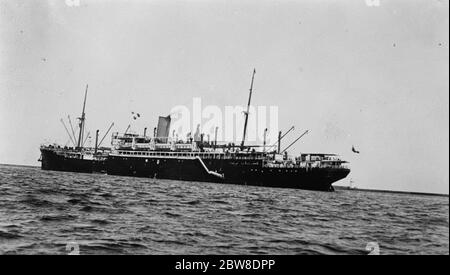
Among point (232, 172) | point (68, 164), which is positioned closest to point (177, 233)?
point (232, 172)

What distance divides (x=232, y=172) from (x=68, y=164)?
32541 mm

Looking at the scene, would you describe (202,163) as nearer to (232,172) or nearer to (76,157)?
(232,172)

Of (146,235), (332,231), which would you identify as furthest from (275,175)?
(146,235)

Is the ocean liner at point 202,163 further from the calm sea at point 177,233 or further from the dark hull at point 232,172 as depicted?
the calm sea at point 177,233

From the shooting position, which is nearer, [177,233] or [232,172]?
[177,233]

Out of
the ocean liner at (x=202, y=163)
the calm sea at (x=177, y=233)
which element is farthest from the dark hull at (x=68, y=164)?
the calm sea at (x=177, y=233)

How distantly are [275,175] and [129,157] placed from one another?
81.7 ft

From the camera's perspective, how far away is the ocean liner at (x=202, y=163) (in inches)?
1930

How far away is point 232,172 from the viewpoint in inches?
2053

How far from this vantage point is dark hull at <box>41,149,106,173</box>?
65000mm

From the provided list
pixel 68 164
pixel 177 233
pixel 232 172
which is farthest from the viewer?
pixel 68 164

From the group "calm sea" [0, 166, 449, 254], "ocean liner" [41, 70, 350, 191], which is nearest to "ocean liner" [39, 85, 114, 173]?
"ocean liner" [41, 70, 350, 191]
